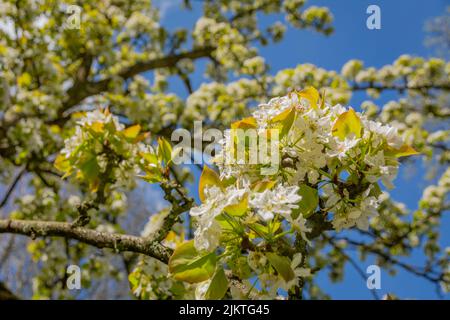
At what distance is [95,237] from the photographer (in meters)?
1.76

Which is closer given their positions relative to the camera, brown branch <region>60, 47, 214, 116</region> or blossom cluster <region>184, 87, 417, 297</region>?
blossom cluster <region>184, 87, 417, 297</region>

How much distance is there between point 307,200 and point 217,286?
33 centimetres

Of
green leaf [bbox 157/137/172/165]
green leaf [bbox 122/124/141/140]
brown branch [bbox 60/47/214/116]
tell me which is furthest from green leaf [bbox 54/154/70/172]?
brown branch [bbox 60/47/214/116]

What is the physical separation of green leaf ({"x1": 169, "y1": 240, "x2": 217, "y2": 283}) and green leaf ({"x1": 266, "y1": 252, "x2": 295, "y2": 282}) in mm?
156

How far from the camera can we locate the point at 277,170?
4.01ft

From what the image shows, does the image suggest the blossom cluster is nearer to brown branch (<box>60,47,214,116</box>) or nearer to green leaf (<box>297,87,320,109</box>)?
green leaf (<box>297,87,320,109</box>)

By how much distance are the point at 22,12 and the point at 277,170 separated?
4.60m

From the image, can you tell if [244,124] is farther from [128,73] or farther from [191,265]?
[128,73]

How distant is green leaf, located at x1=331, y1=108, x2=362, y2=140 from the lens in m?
1.25

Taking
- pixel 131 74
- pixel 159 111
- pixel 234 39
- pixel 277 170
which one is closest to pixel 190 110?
pixel 159 111

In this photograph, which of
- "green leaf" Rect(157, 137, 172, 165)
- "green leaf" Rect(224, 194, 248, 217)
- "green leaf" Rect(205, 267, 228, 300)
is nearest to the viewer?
"green leaf" Rect(224, 194, 248, 217)

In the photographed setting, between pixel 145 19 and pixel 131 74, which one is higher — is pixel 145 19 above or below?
above

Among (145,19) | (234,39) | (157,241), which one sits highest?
(145,19)
